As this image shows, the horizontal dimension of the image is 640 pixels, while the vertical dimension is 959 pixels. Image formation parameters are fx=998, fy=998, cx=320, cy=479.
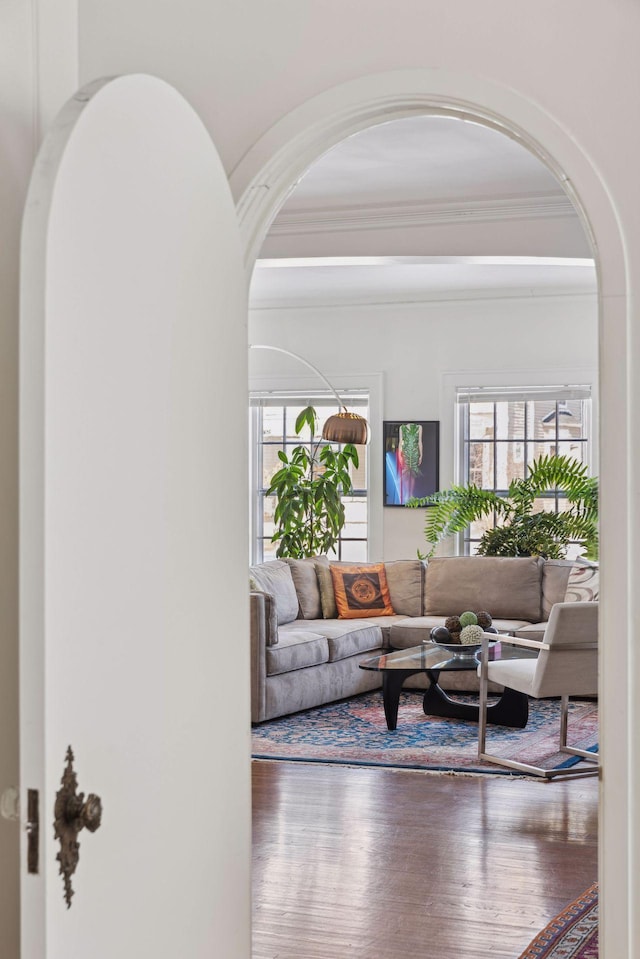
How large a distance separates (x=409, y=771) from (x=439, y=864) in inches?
50.6

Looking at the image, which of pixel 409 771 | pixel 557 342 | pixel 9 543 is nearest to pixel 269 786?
pixel 409 771

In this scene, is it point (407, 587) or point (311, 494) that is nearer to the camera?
point (407, 587)

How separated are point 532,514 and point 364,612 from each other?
5.23 feet

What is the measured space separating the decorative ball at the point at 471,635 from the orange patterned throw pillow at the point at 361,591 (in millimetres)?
1430

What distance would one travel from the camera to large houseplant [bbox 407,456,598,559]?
761 cm

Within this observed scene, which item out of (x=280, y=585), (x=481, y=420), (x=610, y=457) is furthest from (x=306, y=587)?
(x=610, y=457)

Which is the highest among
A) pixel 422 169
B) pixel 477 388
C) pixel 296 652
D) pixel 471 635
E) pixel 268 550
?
pixel 422 169

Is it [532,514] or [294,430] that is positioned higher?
[294,430]

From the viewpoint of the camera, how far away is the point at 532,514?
796 centimetres

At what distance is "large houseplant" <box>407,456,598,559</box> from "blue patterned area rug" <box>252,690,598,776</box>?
1414mm

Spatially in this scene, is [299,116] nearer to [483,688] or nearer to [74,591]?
[74,591]

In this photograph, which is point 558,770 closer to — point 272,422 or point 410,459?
point 410,459

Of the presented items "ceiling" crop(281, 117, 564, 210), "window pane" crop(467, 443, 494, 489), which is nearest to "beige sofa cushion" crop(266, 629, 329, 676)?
"window pane" crop(467, 443, 494, 489)

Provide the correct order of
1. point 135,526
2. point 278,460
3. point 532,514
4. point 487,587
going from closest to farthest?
point 135,526, point 487,587, point 532,514, point 278,460
